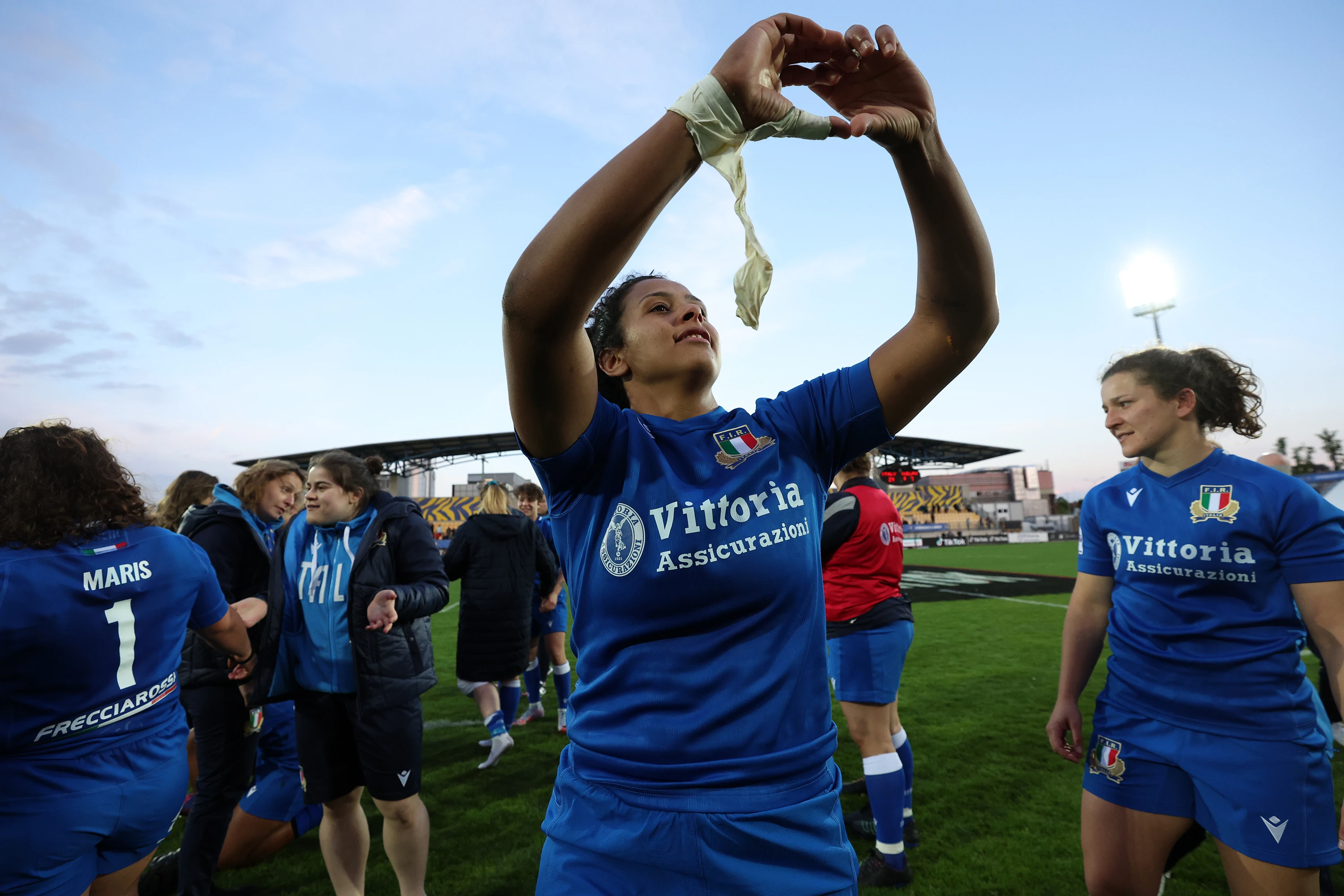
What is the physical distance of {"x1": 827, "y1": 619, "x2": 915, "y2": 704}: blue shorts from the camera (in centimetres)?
402

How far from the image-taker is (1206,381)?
272cm

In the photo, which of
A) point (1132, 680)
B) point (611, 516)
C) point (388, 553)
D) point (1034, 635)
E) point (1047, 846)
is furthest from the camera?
point (1034, 635)

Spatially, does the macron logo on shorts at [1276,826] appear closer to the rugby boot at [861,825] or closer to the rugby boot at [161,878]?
the rugby boot at [861,825]

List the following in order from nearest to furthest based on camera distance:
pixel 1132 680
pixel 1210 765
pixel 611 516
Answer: pixel 611 516 → pixel 1210 765 → pixel 1132 680

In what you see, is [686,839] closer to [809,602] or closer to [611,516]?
[809,602]

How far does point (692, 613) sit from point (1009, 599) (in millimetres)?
16762

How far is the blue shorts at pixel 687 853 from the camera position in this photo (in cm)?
126

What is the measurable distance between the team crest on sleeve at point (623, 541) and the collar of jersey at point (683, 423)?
25 cm

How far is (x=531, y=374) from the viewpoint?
119 cm

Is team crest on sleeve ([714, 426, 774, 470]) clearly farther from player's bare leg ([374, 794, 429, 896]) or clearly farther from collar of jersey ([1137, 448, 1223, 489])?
player's bare leg ([374, 794, 429, 896])

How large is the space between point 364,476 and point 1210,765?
3.77m

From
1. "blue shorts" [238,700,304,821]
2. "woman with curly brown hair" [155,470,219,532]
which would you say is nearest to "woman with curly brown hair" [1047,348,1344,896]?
"blue shorts" [238,700,304,821]

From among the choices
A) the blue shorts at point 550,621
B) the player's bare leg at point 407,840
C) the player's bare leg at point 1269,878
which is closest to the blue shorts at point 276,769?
the player's bare leg at point 407,840

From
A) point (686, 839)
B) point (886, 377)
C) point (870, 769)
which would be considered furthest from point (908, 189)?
point (870, 769)
